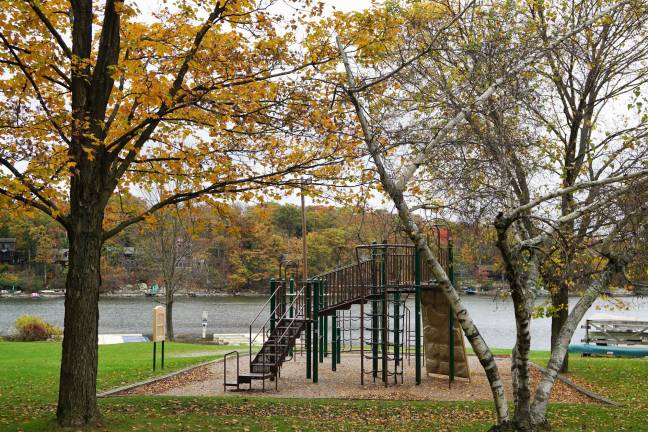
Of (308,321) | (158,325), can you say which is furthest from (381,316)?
(158,325)

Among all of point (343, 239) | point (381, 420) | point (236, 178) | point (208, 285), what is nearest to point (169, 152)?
point (236, 178)

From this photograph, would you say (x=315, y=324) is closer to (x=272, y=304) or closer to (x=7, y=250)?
(x=272, y=304)

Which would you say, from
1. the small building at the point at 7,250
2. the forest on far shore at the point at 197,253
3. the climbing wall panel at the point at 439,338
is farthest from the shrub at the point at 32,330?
the small building at the point at 7,250

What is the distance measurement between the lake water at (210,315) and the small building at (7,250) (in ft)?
32.8

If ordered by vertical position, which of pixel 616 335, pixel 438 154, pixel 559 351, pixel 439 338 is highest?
pixel 438 154

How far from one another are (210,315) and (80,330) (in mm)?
39322

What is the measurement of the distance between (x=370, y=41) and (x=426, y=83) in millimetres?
1635

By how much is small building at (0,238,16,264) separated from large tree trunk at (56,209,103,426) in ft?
238

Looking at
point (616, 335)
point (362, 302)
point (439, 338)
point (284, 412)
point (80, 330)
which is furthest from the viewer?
point (616, 335)

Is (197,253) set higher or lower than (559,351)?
higher

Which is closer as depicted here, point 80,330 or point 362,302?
point 80,330

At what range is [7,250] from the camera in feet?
250

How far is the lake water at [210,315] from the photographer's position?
124ft

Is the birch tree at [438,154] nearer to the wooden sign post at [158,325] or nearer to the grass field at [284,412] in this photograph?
the grass field at [284,412]
